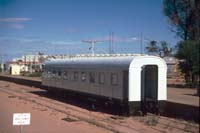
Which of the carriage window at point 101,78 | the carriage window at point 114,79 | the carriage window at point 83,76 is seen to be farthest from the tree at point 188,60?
the carriage window at point 114,79

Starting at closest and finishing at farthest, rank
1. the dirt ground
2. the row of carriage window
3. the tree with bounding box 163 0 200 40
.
→ the dirt ground < the row of carriage window < the tree with bounding box 163 0 200 40

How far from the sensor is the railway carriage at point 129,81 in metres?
19.9

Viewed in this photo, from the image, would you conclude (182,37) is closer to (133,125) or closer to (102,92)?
(102,92)

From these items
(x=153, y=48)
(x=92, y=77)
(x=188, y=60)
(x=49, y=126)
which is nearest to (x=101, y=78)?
(x=92, y=77)

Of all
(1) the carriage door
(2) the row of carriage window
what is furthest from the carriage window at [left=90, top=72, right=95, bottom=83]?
(1) the carriage door

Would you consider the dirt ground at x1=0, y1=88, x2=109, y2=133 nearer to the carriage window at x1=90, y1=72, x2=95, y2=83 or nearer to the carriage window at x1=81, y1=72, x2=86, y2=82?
the carriage window at x1=90, y1=72, x2=95, y2=83

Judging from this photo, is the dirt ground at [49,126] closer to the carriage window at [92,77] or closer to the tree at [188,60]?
the carriage window at [92,77]

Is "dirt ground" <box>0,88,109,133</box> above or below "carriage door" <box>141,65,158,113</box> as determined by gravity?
below

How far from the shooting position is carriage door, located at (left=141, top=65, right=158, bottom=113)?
810 inches

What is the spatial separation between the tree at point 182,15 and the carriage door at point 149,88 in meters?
24.8

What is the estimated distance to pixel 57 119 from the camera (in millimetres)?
19281

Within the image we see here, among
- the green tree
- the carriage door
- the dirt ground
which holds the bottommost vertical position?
the dirt ground

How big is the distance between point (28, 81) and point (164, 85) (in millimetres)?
32990

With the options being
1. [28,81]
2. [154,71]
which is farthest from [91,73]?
[28,81]
